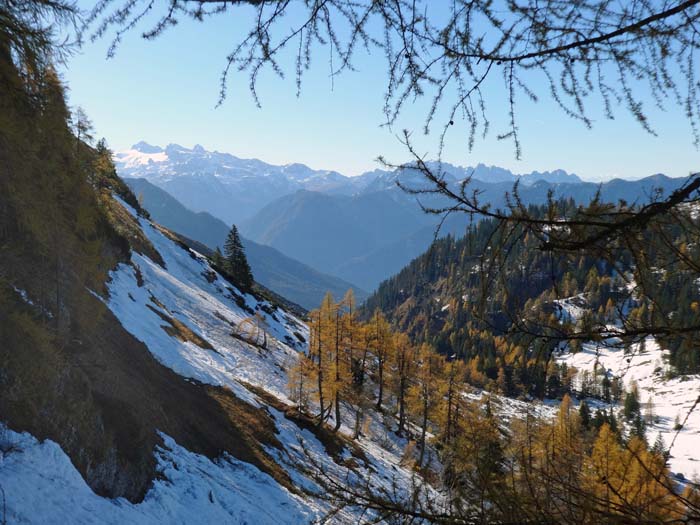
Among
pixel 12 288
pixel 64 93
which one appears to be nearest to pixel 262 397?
pixel 12 288

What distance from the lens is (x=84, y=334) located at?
15.8m

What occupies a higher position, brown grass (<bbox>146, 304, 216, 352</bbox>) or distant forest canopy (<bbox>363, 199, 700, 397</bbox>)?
distant forest canopy (<bbox>363, 199, 700, 397</bbox>)

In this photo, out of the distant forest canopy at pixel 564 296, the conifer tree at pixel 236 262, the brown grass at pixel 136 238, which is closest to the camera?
the distant forest canopy at pixel 564 296

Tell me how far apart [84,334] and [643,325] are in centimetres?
1849

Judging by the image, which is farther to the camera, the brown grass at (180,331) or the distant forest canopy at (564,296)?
the brown grass at (180,331)

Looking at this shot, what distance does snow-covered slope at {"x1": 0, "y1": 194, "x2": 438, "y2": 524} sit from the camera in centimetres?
890

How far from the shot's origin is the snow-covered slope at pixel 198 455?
8898 millimetres

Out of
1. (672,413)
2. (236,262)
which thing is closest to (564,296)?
(236,262)

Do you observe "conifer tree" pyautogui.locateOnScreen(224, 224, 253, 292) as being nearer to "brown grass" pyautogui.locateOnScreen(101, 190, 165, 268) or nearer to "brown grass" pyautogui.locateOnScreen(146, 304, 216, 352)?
"brown grass" pyautogui.locateOnScreen(101, 190, 165, 268)

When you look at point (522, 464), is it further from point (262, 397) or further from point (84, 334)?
point (262, 397)

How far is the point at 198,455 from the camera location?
54.4 feet

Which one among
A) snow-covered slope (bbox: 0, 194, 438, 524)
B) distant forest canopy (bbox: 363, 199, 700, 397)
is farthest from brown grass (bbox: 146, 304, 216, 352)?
distant forest canopy (bbox: 363, 199, 700, 397)

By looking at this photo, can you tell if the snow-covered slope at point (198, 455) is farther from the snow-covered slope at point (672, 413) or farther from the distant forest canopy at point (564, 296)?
the snow-covered slope at point (672, 413)

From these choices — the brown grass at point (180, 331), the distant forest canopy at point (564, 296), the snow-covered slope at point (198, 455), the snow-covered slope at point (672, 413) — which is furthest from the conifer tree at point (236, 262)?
the distant forest canopy at point (564, 296)
